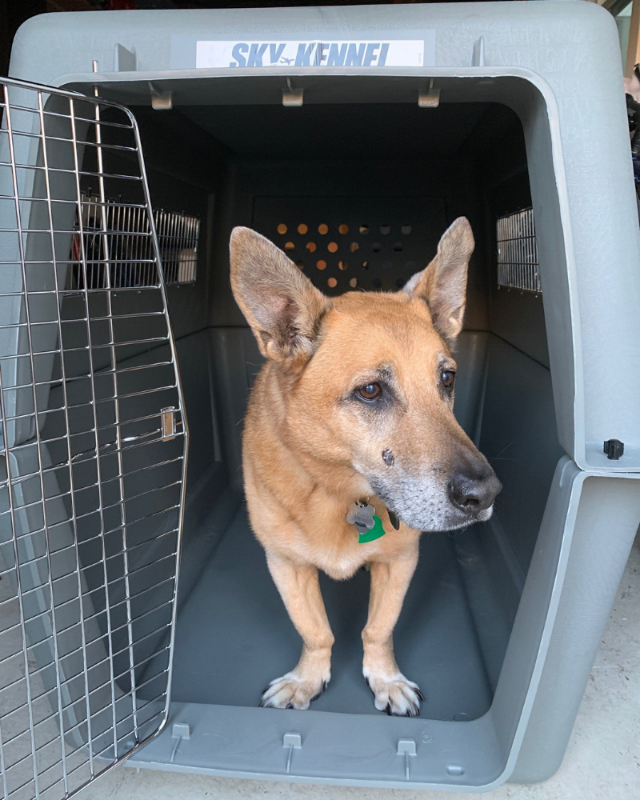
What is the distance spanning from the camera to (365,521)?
4.88 ft

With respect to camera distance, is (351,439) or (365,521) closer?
(351,439)

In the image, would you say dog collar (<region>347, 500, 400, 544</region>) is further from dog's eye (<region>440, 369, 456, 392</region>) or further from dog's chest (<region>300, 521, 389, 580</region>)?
dog's eye (<region>440, 369, 456, 392</region>)

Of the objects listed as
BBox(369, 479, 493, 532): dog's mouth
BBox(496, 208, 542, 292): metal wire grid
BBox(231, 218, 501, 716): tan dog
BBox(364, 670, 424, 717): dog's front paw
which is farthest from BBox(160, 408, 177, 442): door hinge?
BBox(496, 208, 542, 292): metal wire grid

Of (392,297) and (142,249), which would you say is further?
(142,249)

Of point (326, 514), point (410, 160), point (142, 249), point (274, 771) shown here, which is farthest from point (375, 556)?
point (410, 160)

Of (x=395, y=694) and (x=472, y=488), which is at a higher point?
(x=472, y=488)

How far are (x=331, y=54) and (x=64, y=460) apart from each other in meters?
1.13

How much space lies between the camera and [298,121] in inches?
83.4

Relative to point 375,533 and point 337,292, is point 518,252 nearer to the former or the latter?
point 337,292

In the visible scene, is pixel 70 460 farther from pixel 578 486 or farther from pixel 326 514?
pixel 578 486

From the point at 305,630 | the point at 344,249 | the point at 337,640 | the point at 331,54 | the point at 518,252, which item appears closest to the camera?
the point at 331,54

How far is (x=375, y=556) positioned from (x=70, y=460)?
32.7 inches

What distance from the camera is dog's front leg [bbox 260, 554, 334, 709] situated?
1688 millimetres

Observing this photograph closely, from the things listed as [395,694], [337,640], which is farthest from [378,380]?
[337,640]
